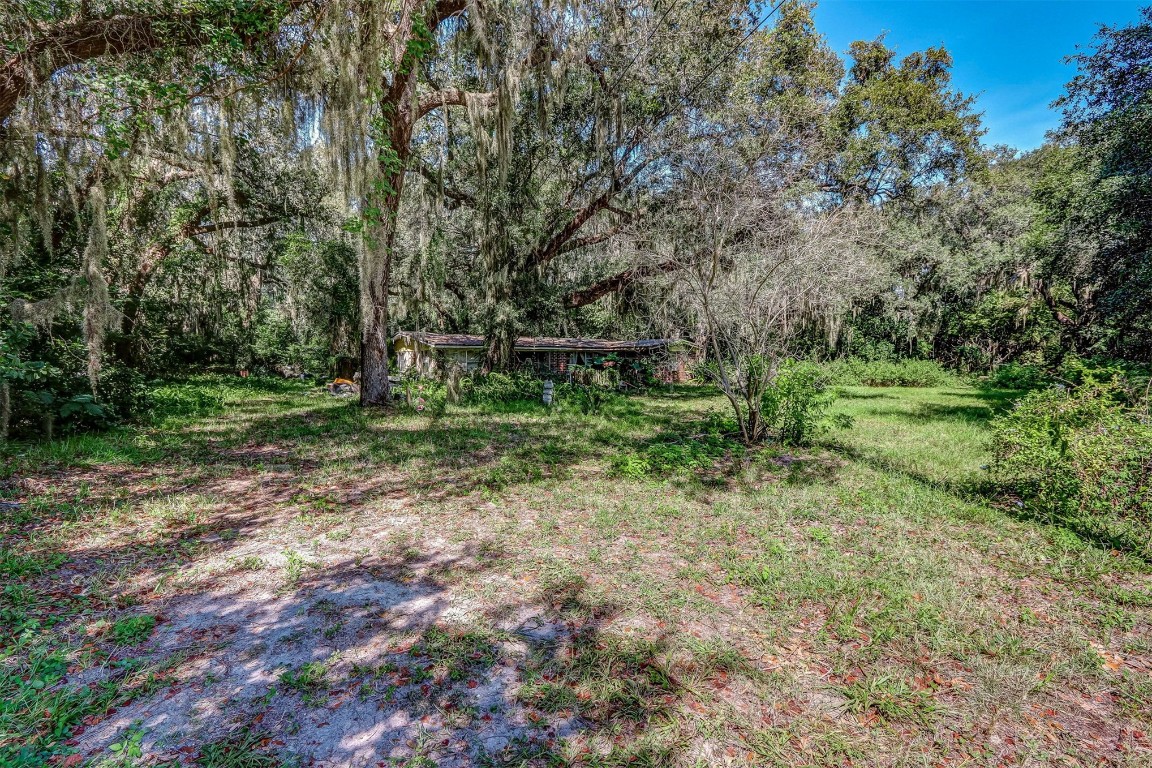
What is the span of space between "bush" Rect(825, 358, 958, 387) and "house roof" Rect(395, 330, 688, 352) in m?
8.27

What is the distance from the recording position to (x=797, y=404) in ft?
24.4

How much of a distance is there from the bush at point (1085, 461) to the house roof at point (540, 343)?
1225cm

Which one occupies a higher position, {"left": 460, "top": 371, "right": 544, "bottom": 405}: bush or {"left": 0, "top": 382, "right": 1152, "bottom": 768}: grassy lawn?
{"left": 460, "top": 371, "right": 544, "bottom": 405}: bush

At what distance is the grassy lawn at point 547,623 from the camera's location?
2.01 metres

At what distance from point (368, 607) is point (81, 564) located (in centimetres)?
221

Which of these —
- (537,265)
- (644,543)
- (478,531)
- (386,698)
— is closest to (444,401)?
(537,265)

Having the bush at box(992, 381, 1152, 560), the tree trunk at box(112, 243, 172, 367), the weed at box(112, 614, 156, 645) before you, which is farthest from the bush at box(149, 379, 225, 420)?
the bush at box(992, 381, 1152, 560)

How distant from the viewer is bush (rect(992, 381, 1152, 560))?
12.9 ft

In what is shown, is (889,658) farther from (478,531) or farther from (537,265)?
(537,265)

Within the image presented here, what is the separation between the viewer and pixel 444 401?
11430 mm

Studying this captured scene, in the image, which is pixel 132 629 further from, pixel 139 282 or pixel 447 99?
pixel 139 282

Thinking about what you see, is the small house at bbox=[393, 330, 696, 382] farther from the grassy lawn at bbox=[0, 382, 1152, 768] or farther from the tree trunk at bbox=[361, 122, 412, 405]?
the grassy lawn at bbox=[0, 382, 1152, 768]

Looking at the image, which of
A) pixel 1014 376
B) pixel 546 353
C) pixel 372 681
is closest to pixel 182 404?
pixel 372 681

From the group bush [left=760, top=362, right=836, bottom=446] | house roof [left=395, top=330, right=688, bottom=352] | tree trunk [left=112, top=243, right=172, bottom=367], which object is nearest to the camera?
bush [left=760, top=362, right=836, bottom=446]
